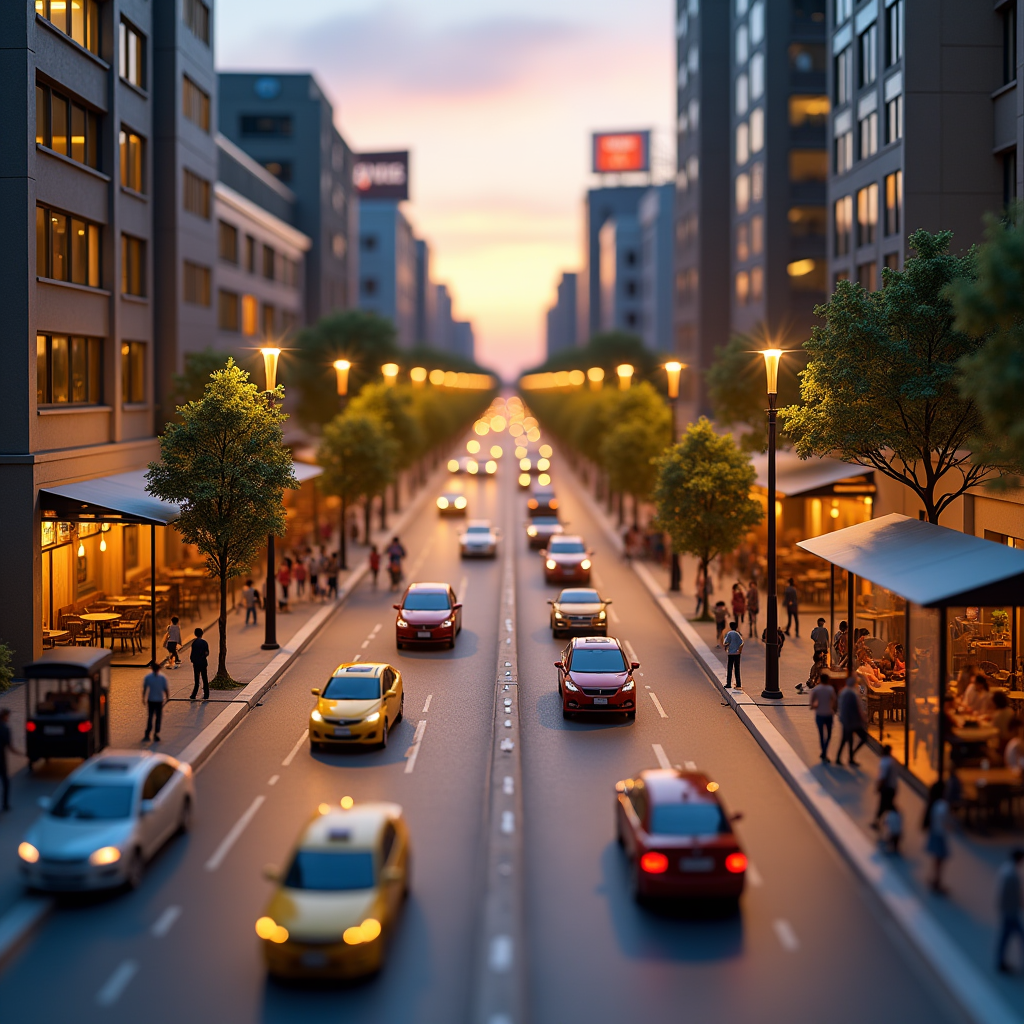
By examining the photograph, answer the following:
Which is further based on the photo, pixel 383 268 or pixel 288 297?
pixel 383 268

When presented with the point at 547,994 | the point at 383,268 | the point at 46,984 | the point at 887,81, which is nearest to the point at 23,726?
the point at 46,984

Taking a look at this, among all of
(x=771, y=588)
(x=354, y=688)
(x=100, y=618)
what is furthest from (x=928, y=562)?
(x=100, y=618)

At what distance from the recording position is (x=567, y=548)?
153ft

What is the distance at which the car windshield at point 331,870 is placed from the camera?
13.4 m

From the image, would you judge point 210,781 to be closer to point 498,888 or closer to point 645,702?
point 498,888

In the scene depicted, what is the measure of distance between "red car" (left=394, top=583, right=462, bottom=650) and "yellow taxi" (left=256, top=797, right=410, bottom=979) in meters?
18.0

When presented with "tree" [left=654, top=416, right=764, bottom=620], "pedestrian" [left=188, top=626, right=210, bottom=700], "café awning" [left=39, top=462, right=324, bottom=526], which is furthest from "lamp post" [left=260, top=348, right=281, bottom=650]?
"tree" [left=654, top=416, right=764, bottom=620]

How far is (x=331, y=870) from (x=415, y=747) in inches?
379

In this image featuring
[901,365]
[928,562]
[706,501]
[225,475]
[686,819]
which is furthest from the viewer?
[706,501]

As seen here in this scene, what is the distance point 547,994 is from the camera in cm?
1284

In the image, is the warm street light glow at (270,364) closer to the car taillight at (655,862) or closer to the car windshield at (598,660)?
the car windshield at (598,660)

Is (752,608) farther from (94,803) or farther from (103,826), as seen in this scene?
(103,826)

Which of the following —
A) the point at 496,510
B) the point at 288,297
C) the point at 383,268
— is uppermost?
the point at 383,268

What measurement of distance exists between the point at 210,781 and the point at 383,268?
165611mm
